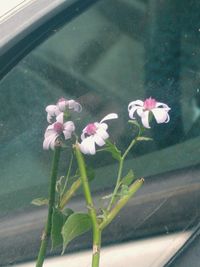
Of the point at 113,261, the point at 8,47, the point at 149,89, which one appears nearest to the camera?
the point at 113,261

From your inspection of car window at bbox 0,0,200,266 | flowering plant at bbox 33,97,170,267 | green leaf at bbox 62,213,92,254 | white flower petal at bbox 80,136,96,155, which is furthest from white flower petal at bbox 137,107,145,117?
car window at bbox 0,0,200,266

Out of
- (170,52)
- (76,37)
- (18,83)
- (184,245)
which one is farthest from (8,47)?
(184,245)

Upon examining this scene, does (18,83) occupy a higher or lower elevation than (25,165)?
higher

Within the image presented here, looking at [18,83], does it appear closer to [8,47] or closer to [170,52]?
[8,47]

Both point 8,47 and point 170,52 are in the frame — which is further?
point 170,52

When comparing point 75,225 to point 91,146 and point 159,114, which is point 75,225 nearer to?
point 91,146

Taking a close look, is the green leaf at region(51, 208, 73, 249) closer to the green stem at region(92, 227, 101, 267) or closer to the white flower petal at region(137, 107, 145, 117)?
the green stem at region(92, 227, 101, 267)
